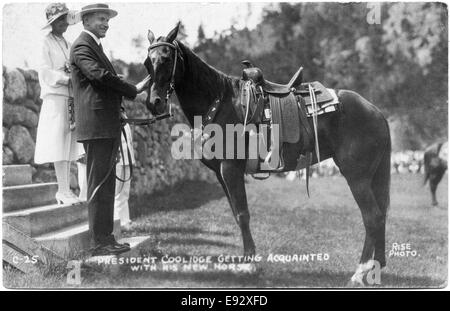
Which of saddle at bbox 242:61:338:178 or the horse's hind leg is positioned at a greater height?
saddle at bbox 242:61:338:178

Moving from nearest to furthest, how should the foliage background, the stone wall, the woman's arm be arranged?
the woman's arm
the stone wall
the foliage background

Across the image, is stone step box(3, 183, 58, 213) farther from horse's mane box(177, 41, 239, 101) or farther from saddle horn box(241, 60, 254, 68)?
saddle horn box(241, 60, 254, 68)

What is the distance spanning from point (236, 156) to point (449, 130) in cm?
235

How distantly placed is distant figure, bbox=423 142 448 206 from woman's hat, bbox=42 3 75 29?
4.06 m

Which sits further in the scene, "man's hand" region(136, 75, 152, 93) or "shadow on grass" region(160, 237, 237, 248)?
"shadow on grass" region(160, 237, 237, 248)

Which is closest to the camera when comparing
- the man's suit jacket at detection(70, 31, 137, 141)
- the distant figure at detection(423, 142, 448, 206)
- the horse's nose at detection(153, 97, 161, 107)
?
the horse's nose at detection(153, 97, 161, 107)

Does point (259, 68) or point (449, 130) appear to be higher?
point (259, 68)

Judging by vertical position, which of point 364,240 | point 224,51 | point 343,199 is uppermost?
point 224,51

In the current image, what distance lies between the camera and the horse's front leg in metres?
5.06

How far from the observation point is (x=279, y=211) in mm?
5734

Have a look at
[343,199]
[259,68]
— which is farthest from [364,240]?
[259,68]

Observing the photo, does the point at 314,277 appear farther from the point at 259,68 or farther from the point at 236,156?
the point at 259,68

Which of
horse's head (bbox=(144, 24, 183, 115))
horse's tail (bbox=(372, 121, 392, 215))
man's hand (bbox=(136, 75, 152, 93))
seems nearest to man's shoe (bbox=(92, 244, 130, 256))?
horse's head (bbox=(144, 24, 183, 115))

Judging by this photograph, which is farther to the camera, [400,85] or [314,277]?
[400,85]
